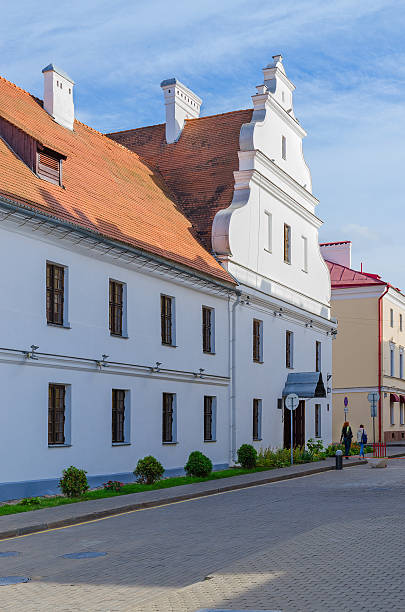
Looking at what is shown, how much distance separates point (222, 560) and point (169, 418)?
14336 mm

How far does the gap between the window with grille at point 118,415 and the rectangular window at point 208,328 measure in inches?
225

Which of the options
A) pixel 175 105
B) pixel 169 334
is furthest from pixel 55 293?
pixel 175 105

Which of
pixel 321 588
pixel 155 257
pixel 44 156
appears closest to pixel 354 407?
pixel 155 257

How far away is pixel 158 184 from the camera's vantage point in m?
32.5

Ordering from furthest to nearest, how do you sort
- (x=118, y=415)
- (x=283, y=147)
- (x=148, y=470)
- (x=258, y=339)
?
(x=283, y=147), (x=258, y=339), (x=118, y=415), (x=148, y=470)

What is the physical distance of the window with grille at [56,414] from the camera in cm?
1953

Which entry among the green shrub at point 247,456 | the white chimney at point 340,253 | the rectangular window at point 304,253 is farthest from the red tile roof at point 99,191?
the white chimney at point 340,253

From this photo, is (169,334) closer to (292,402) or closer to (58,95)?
(292,402)

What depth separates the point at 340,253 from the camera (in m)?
62.4

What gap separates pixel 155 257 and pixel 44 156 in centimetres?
419

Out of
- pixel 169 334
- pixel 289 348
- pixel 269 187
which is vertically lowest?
pixel 289 348

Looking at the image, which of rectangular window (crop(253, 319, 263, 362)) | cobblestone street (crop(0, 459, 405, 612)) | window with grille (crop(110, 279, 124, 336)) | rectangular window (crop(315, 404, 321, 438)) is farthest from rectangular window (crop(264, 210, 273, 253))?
cobblestone street (crop(0, 459, 405, 612))

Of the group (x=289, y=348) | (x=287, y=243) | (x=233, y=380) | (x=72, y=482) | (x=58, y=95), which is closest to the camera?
(x=72, y=482)

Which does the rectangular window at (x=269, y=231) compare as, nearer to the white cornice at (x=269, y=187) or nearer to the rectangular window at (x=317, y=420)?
the white cornice at (x=269, y=187)
